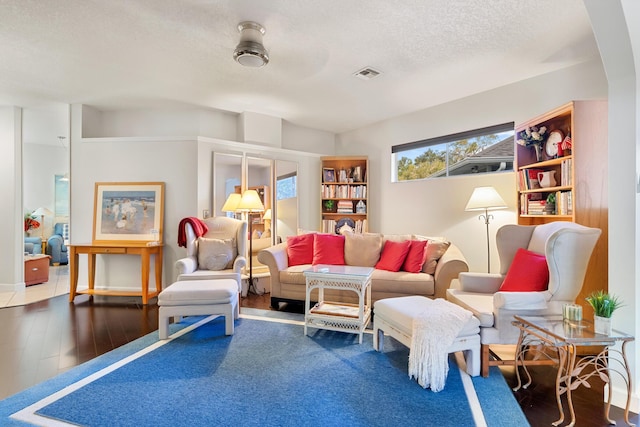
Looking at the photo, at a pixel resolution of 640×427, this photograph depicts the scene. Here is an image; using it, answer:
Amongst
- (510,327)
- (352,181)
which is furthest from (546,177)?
(352,181)

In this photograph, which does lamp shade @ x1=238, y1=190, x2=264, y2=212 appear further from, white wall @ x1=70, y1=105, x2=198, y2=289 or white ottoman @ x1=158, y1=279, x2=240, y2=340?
white ottoman @ x1=158, y1=279, x2=240, y2=340

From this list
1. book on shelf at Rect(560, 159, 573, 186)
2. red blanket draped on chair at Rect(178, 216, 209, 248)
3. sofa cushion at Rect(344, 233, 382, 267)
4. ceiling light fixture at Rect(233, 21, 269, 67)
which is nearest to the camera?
ceiling light fixture at Rect(233, 21, 269, 67)

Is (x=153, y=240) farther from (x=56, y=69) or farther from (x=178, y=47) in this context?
(x=178, y=47)

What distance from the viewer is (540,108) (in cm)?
354

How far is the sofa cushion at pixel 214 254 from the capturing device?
3836mm

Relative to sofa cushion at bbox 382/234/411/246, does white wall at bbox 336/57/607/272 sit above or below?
above

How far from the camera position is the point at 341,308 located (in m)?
3.07

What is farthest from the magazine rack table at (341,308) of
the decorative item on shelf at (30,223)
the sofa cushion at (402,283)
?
the decorative item on shelf at (30,223)

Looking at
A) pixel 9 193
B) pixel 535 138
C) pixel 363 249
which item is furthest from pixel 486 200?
pixel 9 193

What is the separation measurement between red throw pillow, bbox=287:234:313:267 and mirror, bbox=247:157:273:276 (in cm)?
97

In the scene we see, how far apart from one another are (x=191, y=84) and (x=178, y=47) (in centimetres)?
93

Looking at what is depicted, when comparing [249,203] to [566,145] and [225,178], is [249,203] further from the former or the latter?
[566,145]

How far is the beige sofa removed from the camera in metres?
3.23

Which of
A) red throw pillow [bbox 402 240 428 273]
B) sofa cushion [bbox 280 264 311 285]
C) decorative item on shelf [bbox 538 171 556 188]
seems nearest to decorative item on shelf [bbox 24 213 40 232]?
sofa cushion [bbox 280 264 311 285]
